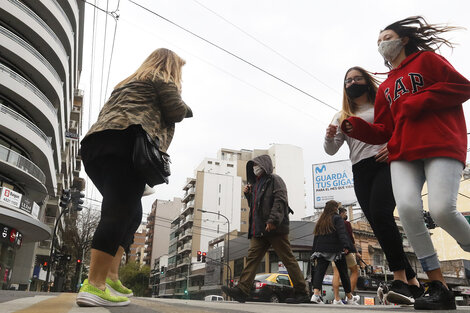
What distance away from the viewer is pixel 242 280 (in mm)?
4562

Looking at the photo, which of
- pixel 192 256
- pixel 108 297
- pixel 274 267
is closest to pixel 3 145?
pixel 108 297

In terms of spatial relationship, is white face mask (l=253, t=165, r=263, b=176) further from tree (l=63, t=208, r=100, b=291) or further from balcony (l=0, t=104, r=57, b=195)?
tree (l=63, t=208, r=100, b=291)

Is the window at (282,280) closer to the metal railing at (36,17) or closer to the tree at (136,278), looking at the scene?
the metal railing at (36,17)

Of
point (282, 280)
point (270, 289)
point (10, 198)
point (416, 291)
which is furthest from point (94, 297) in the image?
point (10, 198)

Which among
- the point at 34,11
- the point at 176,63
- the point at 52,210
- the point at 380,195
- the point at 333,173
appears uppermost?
the point at 34,11

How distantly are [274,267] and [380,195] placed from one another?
33.7 meters

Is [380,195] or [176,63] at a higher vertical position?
[176,63]

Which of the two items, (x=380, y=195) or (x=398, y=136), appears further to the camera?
(x=380, y=195)

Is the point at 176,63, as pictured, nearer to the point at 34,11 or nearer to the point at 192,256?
the point at 34,11

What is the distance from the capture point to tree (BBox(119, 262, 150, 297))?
74794 millimetres

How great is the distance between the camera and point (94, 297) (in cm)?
208

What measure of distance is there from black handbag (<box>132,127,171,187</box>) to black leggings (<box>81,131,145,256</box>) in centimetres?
10

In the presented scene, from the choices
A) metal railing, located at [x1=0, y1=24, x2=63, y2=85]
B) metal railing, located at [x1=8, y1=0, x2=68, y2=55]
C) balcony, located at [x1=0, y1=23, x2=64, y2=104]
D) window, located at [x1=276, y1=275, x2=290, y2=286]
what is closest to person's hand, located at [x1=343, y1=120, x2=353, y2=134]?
window, located at [x1=276, y1=275, x2=290, y2=286]

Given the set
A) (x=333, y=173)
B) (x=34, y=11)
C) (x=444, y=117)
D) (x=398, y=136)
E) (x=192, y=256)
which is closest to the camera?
(x=444, y=117)
